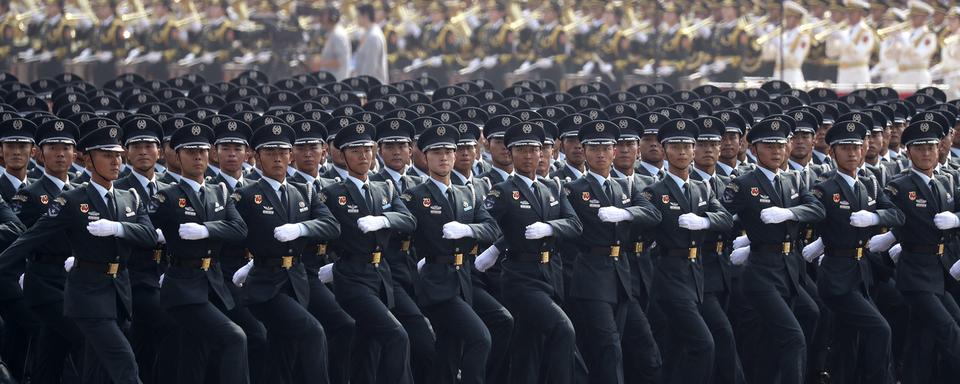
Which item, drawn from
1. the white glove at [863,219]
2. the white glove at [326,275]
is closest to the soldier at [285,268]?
the white glove at [326,275]

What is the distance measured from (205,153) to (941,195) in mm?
4933

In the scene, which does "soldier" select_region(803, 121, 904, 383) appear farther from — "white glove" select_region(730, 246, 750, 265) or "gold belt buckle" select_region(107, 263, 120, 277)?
"gold belt buckle" select_region(107, 263, 120, 277)

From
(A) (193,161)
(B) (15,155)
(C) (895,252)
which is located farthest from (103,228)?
(C) (895,252)

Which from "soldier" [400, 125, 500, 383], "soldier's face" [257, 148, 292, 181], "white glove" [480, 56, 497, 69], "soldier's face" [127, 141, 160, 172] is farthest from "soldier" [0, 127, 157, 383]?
"white glove" [480, 56, 497, 69]

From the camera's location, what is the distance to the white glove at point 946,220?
1195cm

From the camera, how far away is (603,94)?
1711 cm

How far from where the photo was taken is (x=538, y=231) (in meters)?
11.3

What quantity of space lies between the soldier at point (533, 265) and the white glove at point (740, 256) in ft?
3.97

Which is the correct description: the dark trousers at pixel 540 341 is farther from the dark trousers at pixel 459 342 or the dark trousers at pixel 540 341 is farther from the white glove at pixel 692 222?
the white glove at pixel 692 222

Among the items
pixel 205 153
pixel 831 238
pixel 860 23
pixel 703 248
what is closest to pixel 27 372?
pixel 205 153

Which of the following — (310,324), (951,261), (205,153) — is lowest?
(951,261)

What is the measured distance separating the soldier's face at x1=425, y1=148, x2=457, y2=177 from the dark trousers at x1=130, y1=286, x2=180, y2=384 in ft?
6.42

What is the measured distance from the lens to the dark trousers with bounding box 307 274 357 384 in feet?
36.6

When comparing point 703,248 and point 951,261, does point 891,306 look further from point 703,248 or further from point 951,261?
point 703,248
